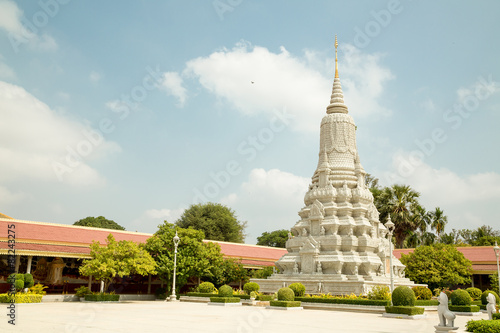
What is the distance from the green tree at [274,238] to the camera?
80.2 metres

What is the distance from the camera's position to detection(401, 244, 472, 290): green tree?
1507 inches

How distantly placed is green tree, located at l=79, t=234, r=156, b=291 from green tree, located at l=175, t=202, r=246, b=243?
2638 cm

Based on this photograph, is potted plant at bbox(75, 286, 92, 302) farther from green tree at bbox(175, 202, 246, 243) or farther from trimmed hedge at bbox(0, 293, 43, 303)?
green tree at bbox(175, 202, 246, 243)

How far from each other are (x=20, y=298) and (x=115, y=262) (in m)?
6.20

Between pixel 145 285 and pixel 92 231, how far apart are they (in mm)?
6989

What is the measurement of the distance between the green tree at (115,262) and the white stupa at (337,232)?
9317mm

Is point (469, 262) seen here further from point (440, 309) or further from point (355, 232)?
point (440, 309)

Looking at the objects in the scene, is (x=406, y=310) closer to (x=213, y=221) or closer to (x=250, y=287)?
(x=250, y=287)

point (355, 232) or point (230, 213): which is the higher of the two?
point (230, 213)

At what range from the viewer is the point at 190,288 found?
40625mm

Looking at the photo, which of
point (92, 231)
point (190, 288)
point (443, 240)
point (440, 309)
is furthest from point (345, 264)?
point (443, 240)

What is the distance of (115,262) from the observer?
31500mm

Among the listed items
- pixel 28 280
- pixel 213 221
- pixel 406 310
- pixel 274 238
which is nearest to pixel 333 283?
pixel 406 310

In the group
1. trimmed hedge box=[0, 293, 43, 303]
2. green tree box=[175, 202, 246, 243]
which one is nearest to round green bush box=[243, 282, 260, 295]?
trimmed hedge box=[0, 293, 43, 303]
